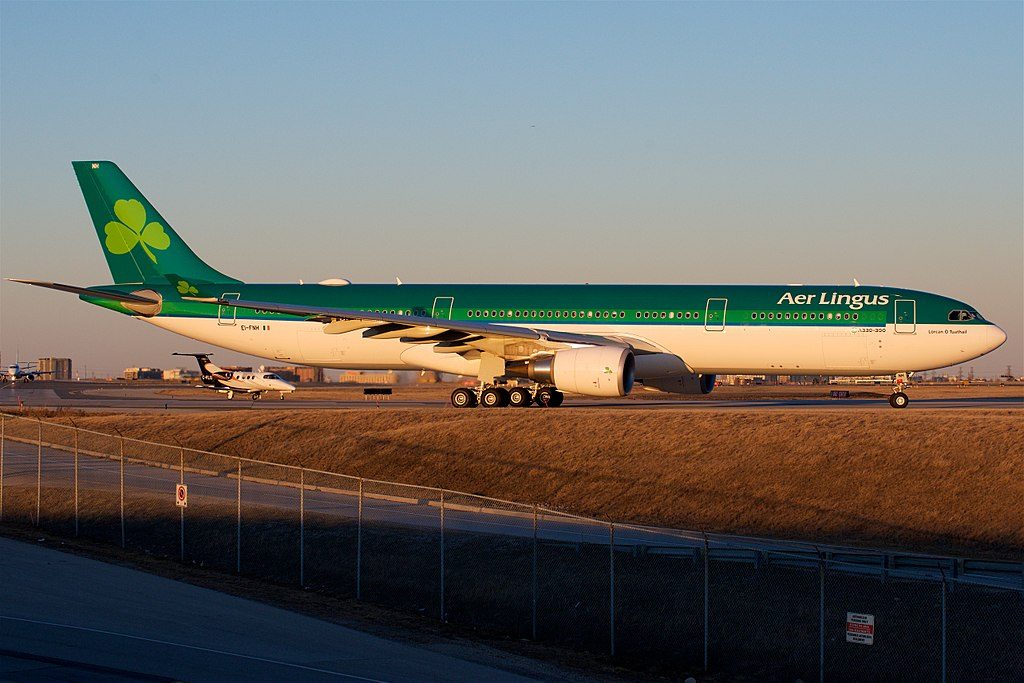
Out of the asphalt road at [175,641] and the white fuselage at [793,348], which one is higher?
the white fuselage at [793,348]

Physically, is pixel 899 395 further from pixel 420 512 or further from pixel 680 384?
pixel 420 512

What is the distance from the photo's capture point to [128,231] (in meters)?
45.2

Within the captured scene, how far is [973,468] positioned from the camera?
1106 inches

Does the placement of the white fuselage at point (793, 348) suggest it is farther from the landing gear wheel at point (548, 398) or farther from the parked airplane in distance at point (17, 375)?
the parked airplane in distance at point (17, 375)

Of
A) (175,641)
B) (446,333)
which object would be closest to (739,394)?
(446,333)

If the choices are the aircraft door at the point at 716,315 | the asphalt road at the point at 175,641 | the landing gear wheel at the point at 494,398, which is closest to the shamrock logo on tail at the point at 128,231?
the landing gear wheel at the point at 494,398

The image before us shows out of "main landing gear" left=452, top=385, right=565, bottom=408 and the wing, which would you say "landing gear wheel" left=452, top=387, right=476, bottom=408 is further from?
the wing

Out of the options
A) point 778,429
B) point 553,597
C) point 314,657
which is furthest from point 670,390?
point 314,657

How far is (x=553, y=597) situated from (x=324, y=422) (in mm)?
19116

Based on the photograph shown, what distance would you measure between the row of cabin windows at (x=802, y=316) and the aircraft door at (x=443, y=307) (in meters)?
10.7

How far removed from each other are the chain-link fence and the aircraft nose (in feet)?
57.1

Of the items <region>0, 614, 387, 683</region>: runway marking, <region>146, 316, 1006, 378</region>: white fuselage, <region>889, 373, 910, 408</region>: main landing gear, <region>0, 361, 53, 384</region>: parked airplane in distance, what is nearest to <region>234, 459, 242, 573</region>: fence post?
<region>0, 614, 387, 683</region>: runway marking

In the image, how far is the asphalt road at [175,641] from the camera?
13.9 m

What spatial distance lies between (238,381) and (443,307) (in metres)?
32.6
